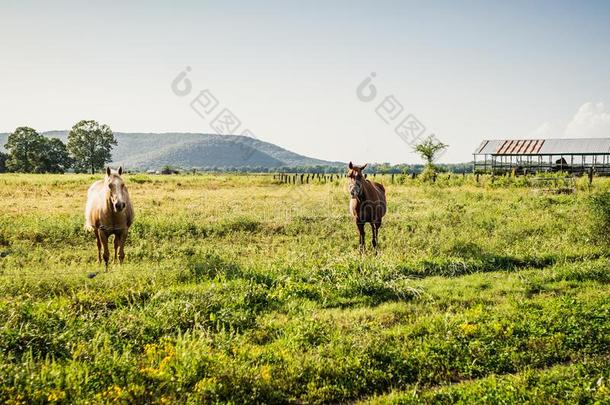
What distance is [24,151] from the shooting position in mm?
74500

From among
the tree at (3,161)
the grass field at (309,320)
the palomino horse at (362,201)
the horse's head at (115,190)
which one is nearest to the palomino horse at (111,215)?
the horse's head at (115,190)

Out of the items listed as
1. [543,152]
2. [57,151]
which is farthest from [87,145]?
[543,152]

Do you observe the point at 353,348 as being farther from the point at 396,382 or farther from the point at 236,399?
the point at 236,399

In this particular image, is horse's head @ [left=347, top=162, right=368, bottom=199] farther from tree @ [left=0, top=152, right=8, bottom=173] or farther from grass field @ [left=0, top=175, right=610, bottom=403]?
tree @ [left=0, top=152, right=8, bottom=173]

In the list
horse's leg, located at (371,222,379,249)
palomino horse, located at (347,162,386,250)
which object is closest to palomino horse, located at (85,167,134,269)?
palomino horse, located at (347,162,386,250)

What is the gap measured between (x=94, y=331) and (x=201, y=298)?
6.09 feet

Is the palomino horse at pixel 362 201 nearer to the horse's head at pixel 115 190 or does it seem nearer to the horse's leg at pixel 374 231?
the horse's leg at pixel 374 231

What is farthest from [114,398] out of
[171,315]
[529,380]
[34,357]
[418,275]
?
[418,275]

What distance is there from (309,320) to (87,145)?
82685mm

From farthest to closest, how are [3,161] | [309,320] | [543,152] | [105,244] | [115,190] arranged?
[3,161] → [543,152] → [105,244] → [115,190] → [309,320]

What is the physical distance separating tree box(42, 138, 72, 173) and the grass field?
69.7 m

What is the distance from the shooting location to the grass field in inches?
207

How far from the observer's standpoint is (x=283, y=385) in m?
5.42

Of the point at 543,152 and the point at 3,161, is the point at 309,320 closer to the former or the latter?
the point at 543,152
